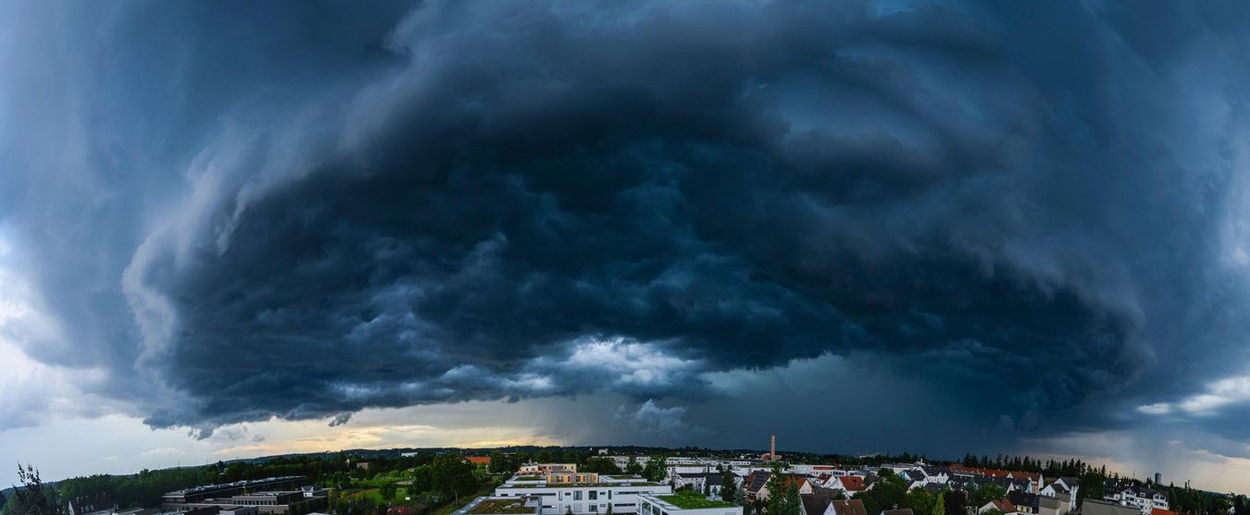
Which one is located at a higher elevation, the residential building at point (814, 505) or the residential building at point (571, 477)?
the residential building at point (571, 477)

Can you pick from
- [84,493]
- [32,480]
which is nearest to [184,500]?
[84,493]

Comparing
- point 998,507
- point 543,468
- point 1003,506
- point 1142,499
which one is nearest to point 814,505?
point 998,507

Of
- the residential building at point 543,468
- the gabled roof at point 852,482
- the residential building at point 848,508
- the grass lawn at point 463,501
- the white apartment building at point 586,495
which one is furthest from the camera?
the residential building at point 543,468

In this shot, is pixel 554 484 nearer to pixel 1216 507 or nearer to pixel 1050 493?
pixel 1050 493

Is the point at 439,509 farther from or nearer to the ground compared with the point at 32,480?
nearer to the ground

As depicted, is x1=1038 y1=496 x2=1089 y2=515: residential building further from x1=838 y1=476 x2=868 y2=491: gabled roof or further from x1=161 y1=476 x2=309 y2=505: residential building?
x1=161 y1=476 x2=309 y2=505: residential building

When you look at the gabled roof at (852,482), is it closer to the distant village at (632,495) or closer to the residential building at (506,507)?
the distant village at (632,495)

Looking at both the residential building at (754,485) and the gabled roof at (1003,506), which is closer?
the gabled roof at (1003,506)

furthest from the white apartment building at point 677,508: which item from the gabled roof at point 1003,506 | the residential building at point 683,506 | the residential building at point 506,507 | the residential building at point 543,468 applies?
the residential building at point 543,468
